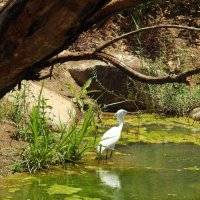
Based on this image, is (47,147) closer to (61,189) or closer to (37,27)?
(61,189)

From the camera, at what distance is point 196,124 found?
7258 millimetres

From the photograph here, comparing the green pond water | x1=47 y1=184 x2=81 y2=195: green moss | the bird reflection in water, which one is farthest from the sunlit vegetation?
x1=47 y1=184 x2=81 y2=195: green moss

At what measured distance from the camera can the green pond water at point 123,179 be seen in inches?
167

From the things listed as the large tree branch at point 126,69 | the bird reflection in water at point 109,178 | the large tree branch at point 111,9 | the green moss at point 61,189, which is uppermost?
the large tree branch at point 111,9

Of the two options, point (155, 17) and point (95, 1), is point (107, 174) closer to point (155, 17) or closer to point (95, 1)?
point (95, 1)

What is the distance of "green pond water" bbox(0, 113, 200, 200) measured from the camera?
167 inches

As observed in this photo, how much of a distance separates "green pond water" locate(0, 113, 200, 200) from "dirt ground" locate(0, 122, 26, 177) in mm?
197

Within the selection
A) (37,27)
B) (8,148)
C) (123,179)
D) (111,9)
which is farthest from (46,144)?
(37,27)

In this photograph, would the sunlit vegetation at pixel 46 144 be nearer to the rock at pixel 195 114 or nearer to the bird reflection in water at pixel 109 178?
the bird reflection in water at pixel 109 178

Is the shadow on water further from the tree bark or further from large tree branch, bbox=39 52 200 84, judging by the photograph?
the tree bark

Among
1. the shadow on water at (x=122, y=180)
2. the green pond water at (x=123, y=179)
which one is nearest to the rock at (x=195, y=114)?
the green pond water at (x=123, y=179)

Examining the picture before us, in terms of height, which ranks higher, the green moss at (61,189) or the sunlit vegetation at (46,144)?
the sunlit vegetation at (46,144)

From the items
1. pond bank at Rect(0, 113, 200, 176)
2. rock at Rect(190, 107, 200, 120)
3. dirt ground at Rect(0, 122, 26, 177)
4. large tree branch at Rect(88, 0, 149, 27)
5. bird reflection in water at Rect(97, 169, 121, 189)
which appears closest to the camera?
large tree branch at Rect(88, 0, 149, 27)

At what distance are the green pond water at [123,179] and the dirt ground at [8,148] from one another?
0.20 meters
